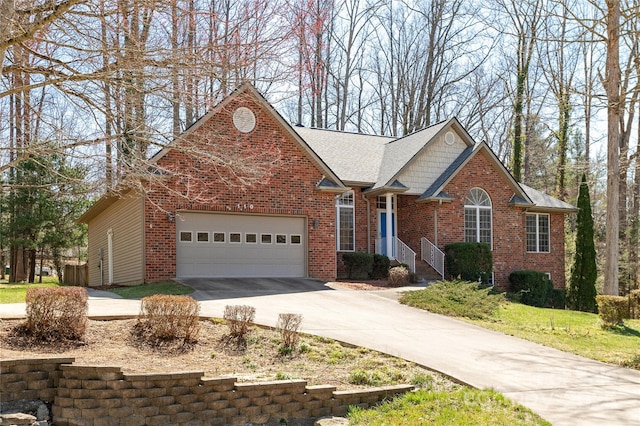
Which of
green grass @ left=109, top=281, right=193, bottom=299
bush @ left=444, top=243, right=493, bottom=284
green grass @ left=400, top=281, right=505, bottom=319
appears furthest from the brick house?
green grass @ left=400, top=281, right=505, bottom=319

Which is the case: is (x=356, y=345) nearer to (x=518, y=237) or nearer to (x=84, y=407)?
(x=84, y=407)

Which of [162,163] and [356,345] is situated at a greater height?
[162,163]

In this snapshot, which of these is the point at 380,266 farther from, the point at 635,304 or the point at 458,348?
the point at 458,348

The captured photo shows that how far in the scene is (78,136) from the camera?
9.40m

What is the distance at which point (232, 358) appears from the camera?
871 centimetres

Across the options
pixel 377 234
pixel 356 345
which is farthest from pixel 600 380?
pixel 377 234

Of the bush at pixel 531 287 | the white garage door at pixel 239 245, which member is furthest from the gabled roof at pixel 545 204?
the white garage door at pixel 239 245

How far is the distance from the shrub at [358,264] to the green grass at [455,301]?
4977 millimetres

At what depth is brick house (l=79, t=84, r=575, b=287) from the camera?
1817 cm

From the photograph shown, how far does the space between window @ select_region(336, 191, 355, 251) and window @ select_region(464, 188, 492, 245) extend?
14.5 feet

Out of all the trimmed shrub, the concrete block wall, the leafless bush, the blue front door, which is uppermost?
the blue front door

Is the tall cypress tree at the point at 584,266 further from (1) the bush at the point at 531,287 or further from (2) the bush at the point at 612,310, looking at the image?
(2) the bush at the point at 612,310

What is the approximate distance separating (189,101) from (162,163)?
9.71 meters

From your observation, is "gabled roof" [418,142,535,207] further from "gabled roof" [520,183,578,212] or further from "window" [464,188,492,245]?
"window" [464,188,492,245]
